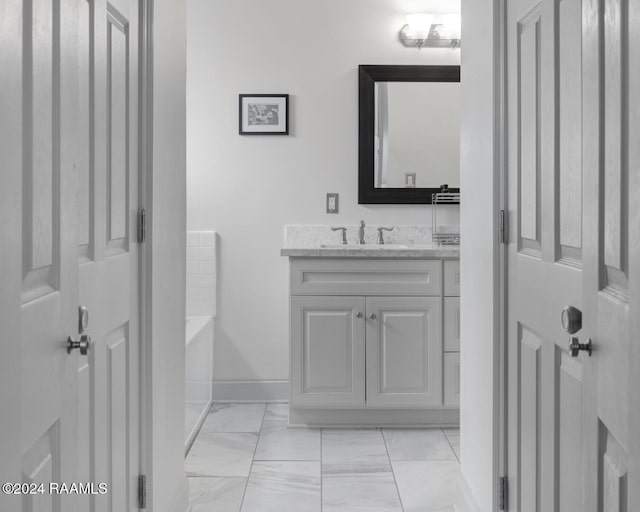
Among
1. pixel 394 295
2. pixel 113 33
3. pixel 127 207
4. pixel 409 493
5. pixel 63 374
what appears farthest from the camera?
pixel 394 295

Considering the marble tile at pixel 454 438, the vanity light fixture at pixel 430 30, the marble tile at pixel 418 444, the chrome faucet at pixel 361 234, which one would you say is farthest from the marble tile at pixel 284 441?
the vanity light fixture at pixel 430 30

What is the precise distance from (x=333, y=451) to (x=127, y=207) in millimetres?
1808

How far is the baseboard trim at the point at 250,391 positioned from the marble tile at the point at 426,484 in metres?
1.20

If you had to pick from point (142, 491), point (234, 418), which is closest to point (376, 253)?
point (234, 418)

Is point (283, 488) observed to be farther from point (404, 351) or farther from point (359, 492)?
point (404, 351)

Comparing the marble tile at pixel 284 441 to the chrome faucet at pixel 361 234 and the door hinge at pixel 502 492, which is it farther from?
the door hinge at pixel 502 492

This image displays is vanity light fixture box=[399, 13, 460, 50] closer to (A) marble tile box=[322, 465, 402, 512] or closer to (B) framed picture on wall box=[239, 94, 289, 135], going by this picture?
(B) framed picture on wall box=[239, 94, 289, 135]

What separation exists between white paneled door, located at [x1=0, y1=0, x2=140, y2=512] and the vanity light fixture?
241 centimetres

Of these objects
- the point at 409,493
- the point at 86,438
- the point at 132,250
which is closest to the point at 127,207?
the point at 132,250

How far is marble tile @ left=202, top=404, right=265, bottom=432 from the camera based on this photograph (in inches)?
137

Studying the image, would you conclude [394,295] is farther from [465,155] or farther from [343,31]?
[343,31]

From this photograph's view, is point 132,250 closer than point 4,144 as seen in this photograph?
No

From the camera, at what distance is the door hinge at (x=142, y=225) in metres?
1.86

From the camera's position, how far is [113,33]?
5.34 feet
